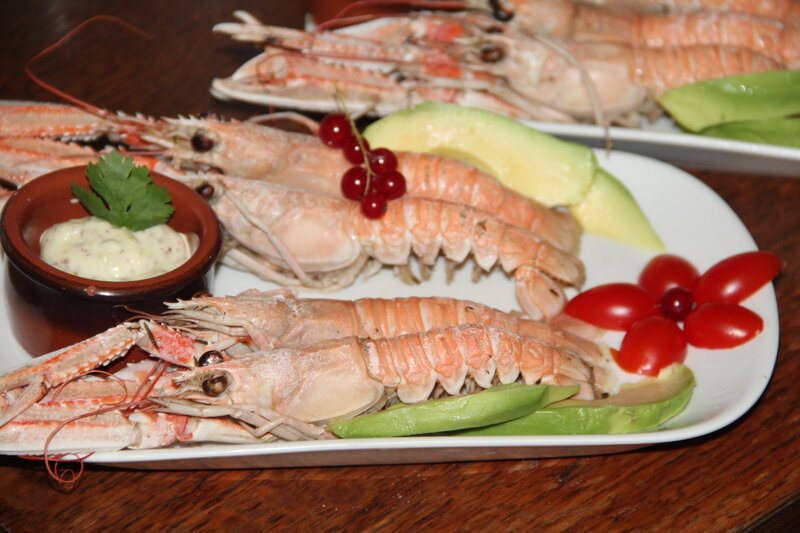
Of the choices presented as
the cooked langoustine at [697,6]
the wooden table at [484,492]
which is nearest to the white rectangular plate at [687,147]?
the wooden table at [484,492]

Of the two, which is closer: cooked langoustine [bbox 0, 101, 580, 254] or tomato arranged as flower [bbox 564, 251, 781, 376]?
tomato arranged as flower [bbox 564, 251, 781, 376]

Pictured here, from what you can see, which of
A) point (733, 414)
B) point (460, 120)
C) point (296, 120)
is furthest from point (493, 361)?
point (296, 120)

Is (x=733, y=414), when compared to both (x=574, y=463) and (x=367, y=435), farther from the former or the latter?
(x=367, y=435)

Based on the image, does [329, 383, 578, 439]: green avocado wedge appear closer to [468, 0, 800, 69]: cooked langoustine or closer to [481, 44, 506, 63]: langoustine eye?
[481, 44, 506, 63]: langoustine eye

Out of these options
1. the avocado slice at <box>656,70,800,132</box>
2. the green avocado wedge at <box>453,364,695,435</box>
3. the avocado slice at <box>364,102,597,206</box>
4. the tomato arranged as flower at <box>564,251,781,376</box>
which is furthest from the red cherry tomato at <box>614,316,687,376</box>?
the avocado slice at <box>656,70,800,132</box>

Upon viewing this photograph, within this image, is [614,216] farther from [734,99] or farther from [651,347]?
[734,99]

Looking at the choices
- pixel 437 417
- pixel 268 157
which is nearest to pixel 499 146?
pixel 268 157
